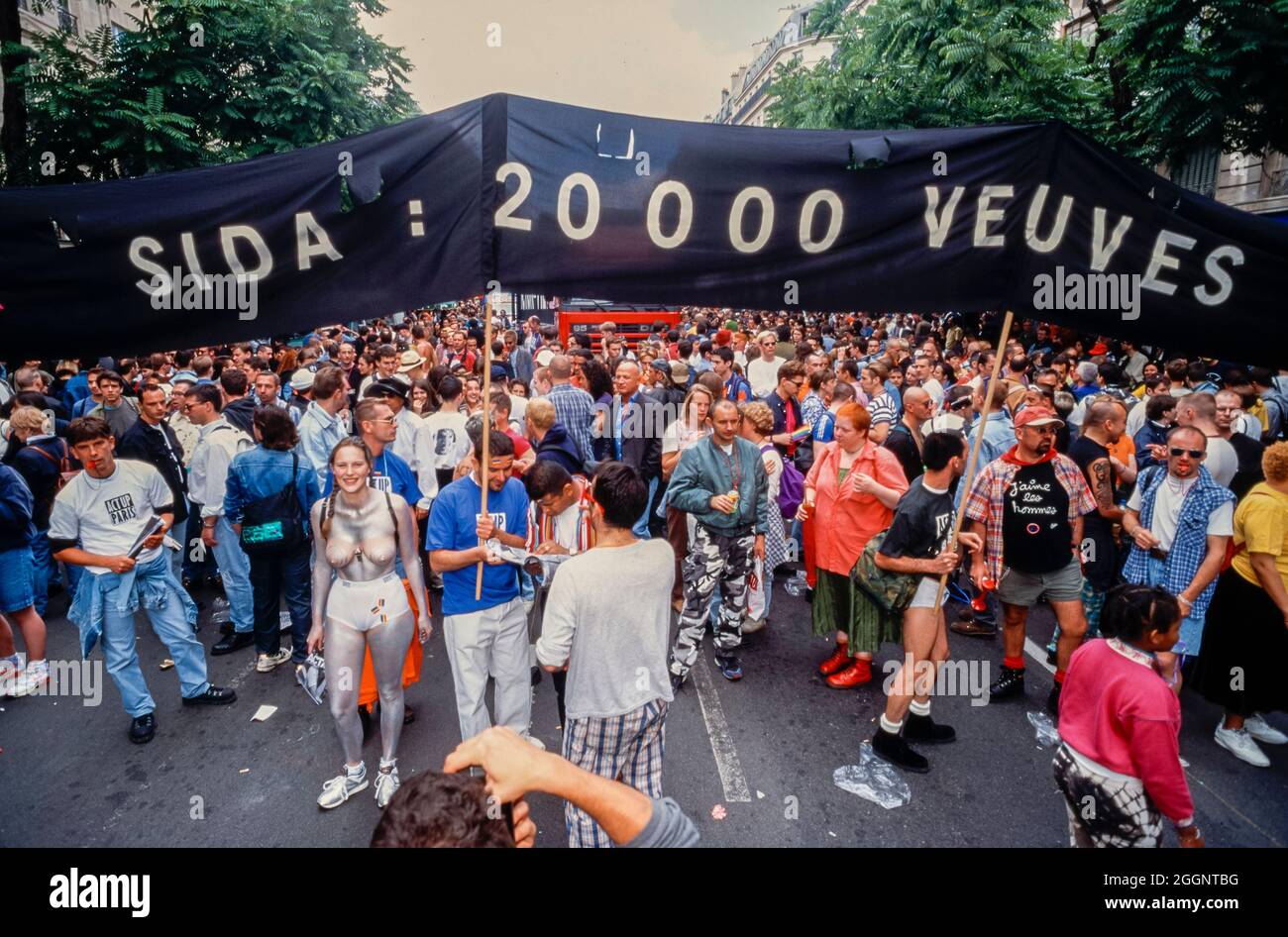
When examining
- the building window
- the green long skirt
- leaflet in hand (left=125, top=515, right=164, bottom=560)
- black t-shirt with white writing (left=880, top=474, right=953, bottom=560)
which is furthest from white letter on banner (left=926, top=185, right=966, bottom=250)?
the building window

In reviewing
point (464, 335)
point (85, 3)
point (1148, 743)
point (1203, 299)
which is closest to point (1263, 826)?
point (1148, 743)

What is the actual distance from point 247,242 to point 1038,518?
4957 millimetres

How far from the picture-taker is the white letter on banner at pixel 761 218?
2.70 m

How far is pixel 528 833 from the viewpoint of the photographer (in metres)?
1.95

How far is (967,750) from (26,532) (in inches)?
274

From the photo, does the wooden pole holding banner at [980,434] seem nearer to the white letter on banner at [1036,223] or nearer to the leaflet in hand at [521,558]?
the white letter on banner at [1036,223]

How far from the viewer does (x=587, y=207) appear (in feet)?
8.73

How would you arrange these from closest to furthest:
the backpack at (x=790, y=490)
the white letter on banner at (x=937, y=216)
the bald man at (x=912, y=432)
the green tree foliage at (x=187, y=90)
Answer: the white letter on banner at (x=937, y=216) < the bald man at (x=912, y=432) < the backpack at (x=790, y=490) < the green tree foliage at (x=187, y=90)

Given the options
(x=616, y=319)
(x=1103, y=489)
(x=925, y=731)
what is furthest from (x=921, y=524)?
(x=616, y=319)

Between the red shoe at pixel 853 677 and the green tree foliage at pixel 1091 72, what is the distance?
1422 centimetres

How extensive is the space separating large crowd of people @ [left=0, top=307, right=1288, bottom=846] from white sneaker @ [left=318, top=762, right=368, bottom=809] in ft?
0.06

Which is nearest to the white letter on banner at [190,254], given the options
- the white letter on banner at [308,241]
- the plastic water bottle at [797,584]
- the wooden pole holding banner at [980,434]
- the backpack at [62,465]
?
the white letter on banner at [308,241]

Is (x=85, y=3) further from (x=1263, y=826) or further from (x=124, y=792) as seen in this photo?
(x=1263, y=826)

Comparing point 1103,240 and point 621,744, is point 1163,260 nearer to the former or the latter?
point 1103,240
